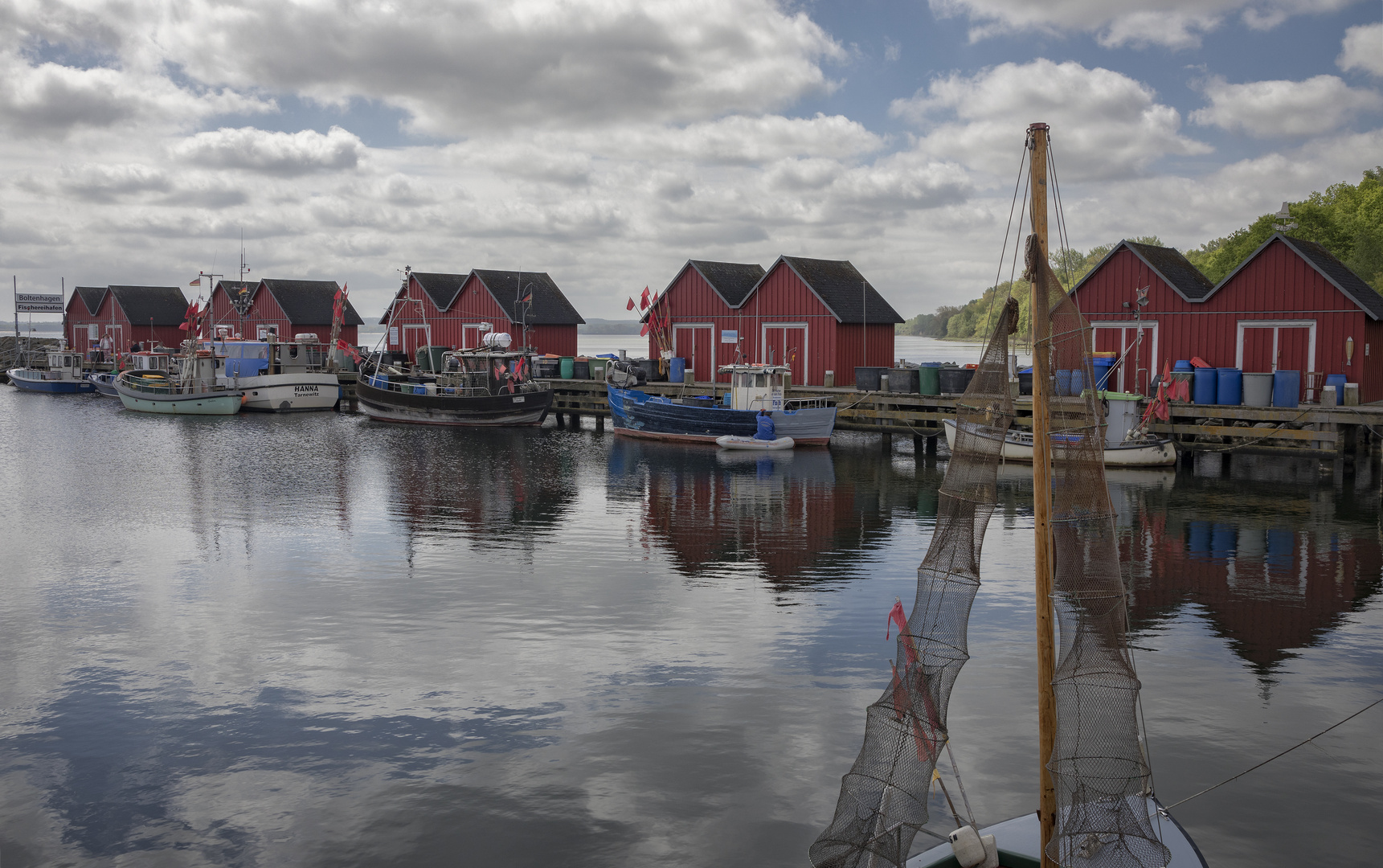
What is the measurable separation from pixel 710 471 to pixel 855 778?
2339 cm

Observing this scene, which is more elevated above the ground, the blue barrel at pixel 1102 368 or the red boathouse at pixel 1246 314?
the red boathouse at pixel 1246 314

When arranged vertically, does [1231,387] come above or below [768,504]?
above

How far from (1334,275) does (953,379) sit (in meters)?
11.0

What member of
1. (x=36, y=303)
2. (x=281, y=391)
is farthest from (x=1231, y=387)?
(x=36, y=303)

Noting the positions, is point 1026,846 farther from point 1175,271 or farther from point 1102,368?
point 1175,271

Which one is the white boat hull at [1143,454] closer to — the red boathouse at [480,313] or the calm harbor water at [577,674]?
the calm harbor water at [577,674]

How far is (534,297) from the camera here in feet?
179

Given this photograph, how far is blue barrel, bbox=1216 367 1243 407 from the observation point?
2942cm

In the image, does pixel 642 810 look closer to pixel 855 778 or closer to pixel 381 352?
pixel 855 778

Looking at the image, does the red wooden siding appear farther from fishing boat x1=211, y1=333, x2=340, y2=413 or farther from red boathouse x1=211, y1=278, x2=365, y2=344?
red boathouse x1=211, y1=278, x2=365, y2=344

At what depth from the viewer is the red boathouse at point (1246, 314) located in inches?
1165

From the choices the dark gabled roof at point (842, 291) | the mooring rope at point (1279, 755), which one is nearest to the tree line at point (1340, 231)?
the dark gabled roof at point (842, 291)

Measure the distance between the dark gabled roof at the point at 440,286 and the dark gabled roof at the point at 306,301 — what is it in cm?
1035

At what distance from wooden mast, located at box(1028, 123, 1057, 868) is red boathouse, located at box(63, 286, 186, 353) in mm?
77611
